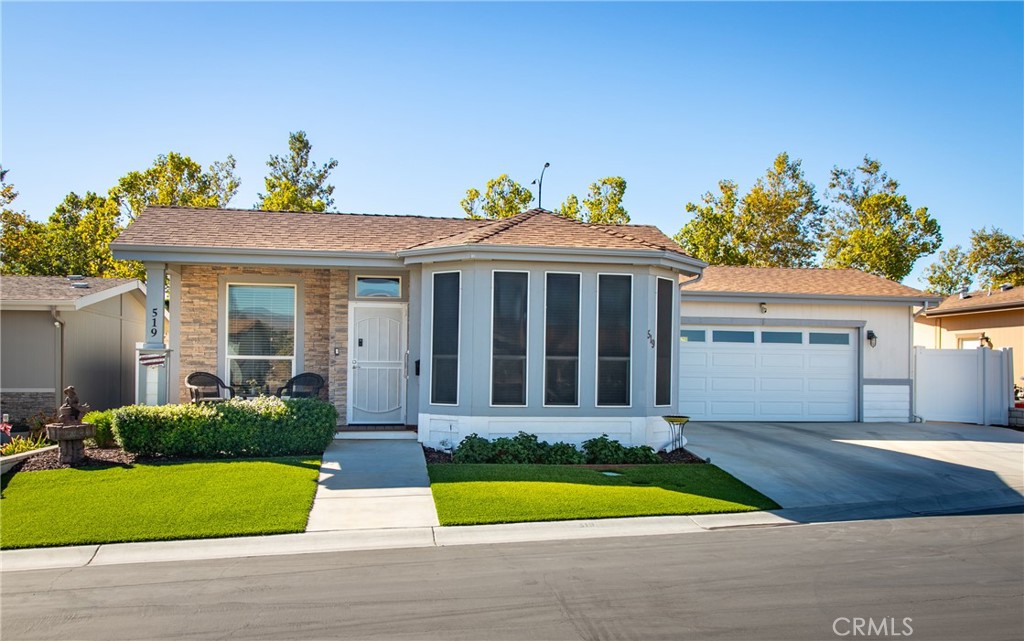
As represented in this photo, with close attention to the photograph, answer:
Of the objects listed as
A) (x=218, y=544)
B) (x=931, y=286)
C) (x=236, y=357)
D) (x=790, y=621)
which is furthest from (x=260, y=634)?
(x=931, y=286)

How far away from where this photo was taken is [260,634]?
4.98 m

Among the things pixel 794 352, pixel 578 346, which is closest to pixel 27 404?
pixel 578 346

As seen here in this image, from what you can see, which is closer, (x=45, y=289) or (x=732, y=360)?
(x=45, y=289)

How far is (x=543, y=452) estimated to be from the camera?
36.9 ft

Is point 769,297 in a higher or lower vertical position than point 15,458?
higher

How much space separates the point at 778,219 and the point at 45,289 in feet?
88.6

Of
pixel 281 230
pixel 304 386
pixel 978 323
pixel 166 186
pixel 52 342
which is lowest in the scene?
pixel 304 386

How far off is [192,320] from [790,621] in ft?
37.1

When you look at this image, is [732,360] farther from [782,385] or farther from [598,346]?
[598,346]

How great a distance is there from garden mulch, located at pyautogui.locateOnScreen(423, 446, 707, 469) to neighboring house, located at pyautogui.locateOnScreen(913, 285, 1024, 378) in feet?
34.8

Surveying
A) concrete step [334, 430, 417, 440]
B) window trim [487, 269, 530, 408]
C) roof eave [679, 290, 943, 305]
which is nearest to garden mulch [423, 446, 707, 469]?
concrete step [334, 430, 417, 440]

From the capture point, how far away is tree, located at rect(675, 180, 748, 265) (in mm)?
27719

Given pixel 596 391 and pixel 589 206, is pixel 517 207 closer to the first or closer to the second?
pixel 589 206

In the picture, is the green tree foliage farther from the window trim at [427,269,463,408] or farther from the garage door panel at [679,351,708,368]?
the window trim at [427,269,463,408]
